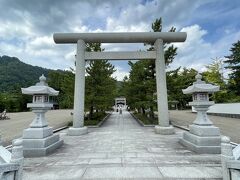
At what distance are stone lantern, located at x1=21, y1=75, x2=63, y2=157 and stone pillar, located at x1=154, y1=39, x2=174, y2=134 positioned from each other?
6028mm

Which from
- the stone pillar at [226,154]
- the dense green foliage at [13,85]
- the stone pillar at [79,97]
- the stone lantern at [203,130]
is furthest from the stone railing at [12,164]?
the dense green foliage at [13,85]

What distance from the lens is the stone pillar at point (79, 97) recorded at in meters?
10.3

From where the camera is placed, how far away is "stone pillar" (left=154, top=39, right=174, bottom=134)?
10234 mm

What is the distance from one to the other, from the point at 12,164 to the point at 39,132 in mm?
3010

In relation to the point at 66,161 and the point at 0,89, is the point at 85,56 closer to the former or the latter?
the point at 66,161

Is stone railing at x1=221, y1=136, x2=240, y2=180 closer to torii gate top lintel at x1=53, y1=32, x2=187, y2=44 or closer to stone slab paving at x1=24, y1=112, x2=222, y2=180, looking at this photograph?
stone slab paving at x1=24, y1=112, x2=222, y2=180

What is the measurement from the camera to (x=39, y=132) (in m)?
6.35

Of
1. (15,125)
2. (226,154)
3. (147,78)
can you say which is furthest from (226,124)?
(15,125)

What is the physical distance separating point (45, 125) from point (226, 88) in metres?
26.5

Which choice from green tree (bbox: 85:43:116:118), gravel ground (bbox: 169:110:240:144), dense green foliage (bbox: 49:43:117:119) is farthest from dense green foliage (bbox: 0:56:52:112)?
gravel ground (bbox: 169:110:240:144)

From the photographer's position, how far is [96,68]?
1494cm

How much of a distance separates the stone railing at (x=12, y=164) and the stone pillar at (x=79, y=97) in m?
6.47

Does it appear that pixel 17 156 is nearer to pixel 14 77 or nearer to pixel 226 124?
pixel 226 124

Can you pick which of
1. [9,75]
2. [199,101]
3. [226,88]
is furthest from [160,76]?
[9,75]
